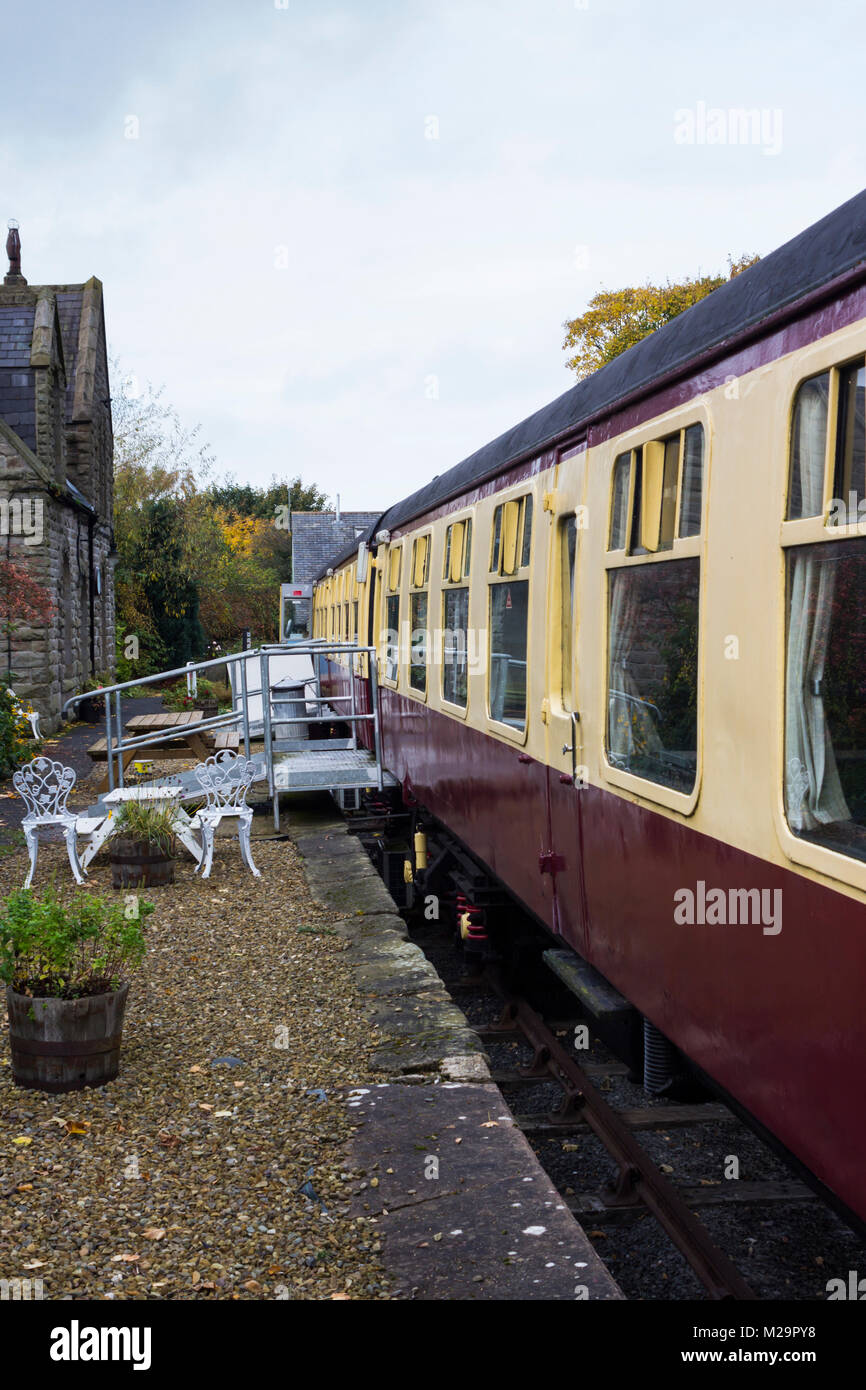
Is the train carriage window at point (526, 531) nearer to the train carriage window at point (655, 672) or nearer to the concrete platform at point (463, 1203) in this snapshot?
the train carriage window at point (655, 672)

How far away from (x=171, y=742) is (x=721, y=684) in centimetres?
1245

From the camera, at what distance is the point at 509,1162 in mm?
3967

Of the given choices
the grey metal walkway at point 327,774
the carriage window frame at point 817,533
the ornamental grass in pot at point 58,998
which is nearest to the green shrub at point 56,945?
the ornamental grass in pot at point 58,998

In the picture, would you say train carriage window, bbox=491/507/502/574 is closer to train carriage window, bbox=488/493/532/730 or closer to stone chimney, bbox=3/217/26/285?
train carriage window, bbox=488/493/532/730

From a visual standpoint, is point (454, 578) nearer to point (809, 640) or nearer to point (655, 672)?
point (655, 672)

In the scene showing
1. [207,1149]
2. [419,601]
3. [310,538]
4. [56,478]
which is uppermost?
[310,538]

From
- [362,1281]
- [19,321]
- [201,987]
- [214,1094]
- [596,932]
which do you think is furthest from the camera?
[19,321]

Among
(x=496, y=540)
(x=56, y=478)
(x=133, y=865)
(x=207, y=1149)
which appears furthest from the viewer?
(x=56, y=478)

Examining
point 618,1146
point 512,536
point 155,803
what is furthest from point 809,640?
point 155,803

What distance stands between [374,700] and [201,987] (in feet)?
16.0

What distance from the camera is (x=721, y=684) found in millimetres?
3098

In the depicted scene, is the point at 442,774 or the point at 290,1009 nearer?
the point at 290,1009

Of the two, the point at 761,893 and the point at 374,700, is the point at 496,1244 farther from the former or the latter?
the point at 374,700

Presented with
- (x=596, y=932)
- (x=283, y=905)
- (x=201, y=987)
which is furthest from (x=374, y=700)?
(x=596, y=932)
